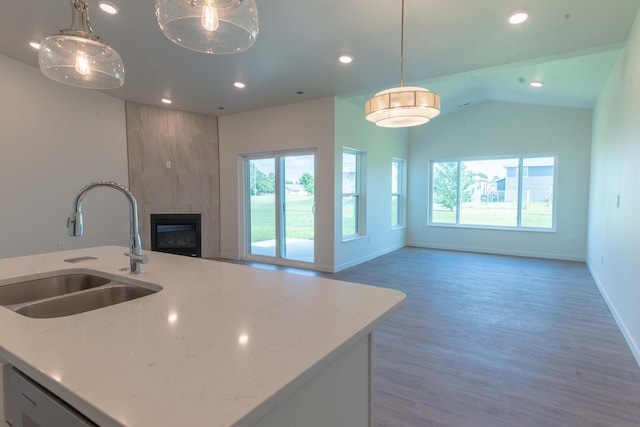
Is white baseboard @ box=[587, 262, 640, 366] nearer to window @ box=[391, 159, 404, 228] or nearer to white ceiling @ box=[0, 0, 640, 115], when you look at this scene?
white ceiling @ box=[0, 0, 640, 115]

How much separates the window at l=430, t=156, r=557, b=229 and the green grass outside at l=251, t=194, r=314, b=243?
345 centimetres

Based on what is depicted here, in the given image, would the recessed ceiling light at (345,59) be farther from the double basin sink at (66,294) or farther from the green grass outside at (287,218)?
the double basin sink at (66,294)

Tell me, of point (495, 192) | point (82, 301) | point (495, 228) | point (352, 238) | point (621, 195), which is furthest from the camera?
point (495, 192)

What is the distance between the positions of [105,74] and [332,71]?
2.81 meters

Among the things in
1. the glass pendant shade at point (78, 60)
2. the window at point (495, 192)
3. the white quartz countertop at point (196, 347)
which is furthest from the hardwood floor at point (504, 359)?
the glass pendant shade at point (78, 60)

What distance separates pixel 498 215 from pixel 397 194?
2.14 metres

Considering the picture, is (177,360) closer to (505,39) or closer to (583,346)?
(583,346)

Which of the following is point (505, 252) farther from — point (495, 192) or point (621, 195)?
point (621, 195)

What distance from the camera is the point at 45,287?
182 centimetres

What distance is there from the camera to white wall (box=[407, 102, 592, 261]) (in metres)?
6.30

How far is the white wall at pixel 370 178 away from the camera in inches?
217

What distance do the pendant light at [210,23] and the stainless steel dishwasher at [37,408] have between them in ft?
4.93

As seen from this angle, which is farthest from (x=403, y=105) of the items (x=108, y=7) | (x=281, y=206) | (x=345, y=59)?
(x=281, y=206)

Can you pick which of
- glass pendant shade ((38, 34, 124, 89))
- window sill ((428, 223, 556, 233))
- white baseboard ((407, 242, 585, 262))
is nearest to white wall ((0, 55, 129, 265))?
glass pendant shade ((38, 34, 124, 89))
